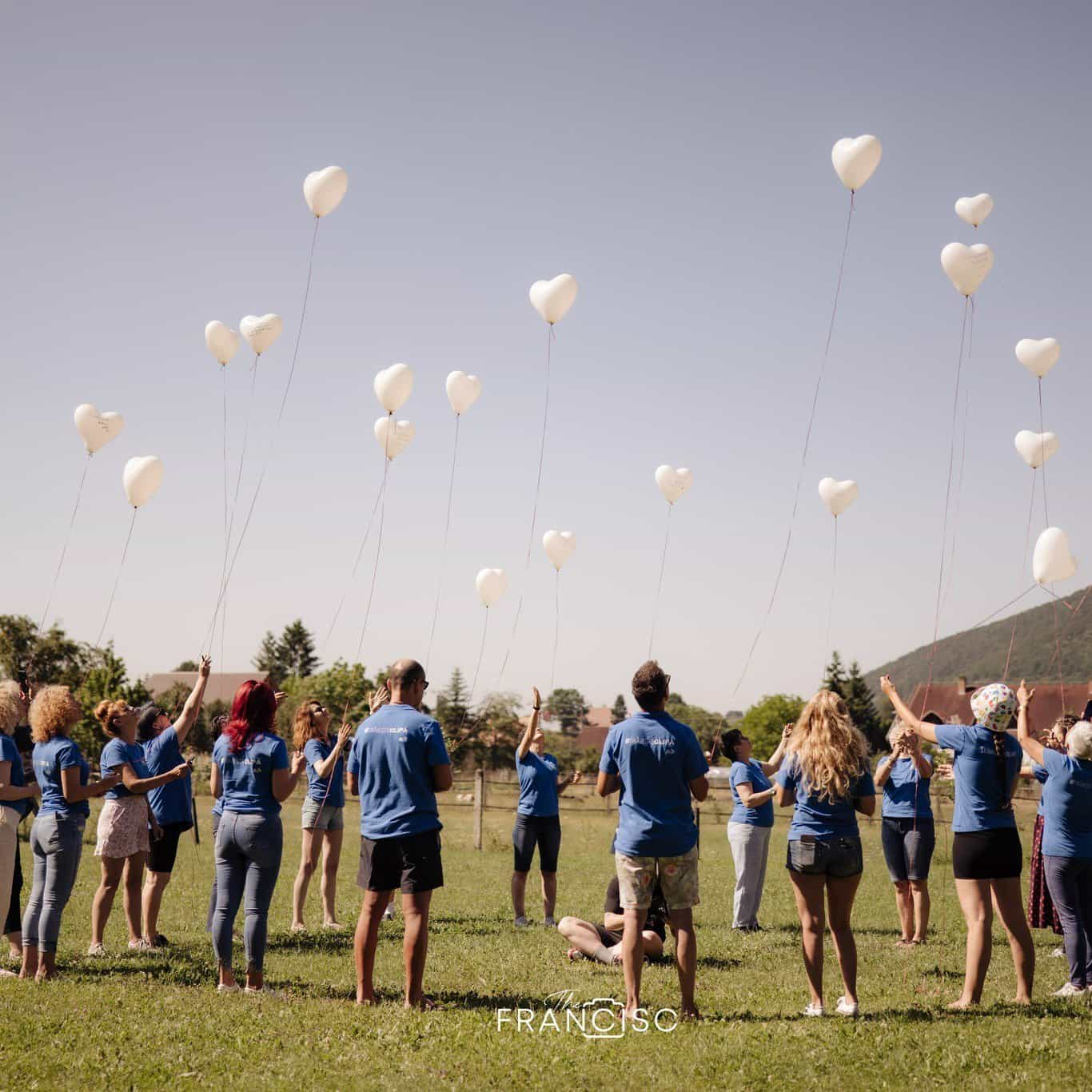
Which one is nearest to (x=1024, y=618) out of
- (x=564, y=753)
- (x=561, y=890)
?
(x=564, y=753)

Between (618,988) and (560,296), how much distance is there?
276 inches

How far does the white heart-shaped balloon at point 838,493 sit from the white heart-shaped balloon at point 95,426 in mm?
7953

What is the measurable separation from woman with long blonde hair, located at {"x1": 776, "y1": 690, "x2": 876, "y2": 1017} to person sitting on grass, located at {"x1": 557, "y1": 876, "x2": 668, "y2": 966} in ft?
5.55

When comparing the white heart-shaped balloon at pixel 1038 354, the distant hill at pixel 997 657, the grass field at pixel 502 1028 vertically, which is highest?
the distant hill at pixel 997 657

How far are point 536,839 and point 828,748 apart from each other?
4.33 meters

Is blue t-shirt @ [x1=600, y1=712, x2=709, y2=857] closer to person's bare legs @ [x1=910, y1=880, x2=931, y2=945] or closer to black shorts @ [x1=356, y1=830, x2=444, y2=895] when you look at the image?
black shorts @ [x1=356, y1=830, x2=444, y2=895]

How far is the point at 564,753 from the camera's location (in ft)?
204

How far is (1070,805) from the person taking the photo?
645cm

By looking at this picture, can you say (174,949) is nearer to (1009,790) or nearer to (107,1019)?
(107,1019)

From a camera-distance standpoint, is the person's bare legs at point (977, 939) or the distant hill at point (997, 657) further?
the distant hill at point (997, 657)

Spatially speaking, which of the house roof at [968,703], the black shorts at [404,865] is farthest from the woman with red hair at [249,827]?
the house roof at [968,703]

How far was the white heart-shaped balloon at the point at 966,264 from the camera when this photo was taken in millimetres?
9531

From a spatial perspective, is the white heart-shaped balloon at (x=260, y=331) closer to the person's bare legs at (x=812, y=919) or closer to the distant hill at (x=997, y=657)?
the person's bare legs at (x=812, y=919)

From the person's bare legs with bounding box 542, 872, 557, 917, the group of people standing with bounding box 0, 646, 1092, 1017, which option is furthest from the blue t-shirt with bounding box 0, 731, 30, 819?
the person's bare legs with bounding box 542, 872, 557, 917
